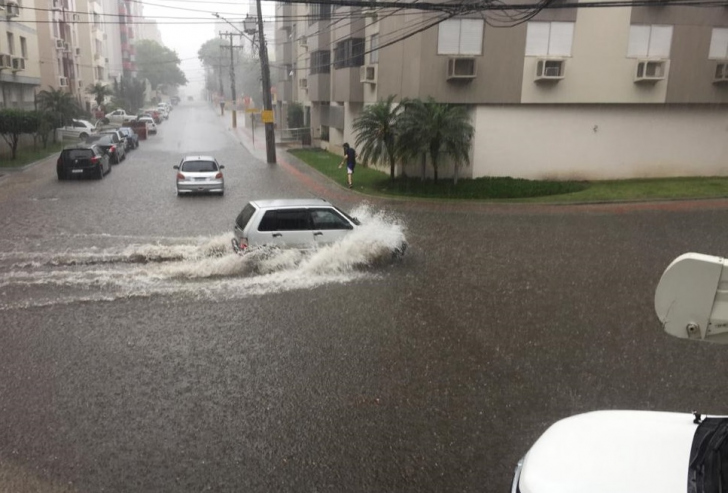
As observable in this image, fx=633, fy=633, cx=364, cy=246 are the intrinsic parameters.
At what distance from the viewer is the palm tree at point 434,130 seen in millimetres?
21594

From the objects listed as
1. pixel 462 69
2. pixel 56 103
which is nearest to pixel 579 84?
pixel 462 69

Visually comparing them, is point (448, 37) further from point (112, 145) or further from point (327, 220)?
point (112, 145)

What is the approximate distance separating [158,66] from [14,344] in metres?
134

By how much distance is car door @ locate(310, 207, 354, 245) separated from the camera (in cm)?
1294

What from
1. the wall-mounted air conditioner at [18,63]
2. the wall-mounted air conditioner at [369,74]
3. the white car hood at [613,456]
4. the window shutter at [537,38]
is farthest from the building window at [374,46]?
the white car hood at [613,456]

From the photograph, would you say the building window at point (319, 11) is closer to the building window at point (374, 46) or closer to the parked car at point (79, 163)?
the building window at point (374, 46)

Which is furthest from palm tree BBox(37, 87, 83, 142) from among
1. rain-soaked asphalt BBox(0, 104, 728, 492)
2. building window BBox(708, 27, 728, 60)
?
building window BBox(708, 27, 728, 60)

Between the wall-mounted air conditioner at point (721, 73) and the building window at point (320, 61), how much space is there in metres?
20.2

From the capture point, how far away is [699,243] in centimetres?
1522

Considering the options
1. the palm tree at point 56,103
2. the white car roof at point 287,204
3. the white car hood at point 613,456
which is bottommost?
the white car hood at point 613,456

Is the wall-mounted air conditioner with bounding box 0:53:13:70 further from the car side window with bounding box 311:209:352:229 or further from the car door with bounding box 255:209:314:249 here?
the car side window with bounding box 311:209:352:229

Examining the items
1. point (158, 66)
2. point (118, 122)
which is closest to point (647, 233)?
point (118, 122)

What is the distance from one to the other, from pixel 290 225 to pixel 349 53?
67.4 ft

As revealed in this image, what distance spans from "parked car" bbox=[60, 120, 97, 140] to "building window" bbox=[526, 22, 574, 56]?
111ft
